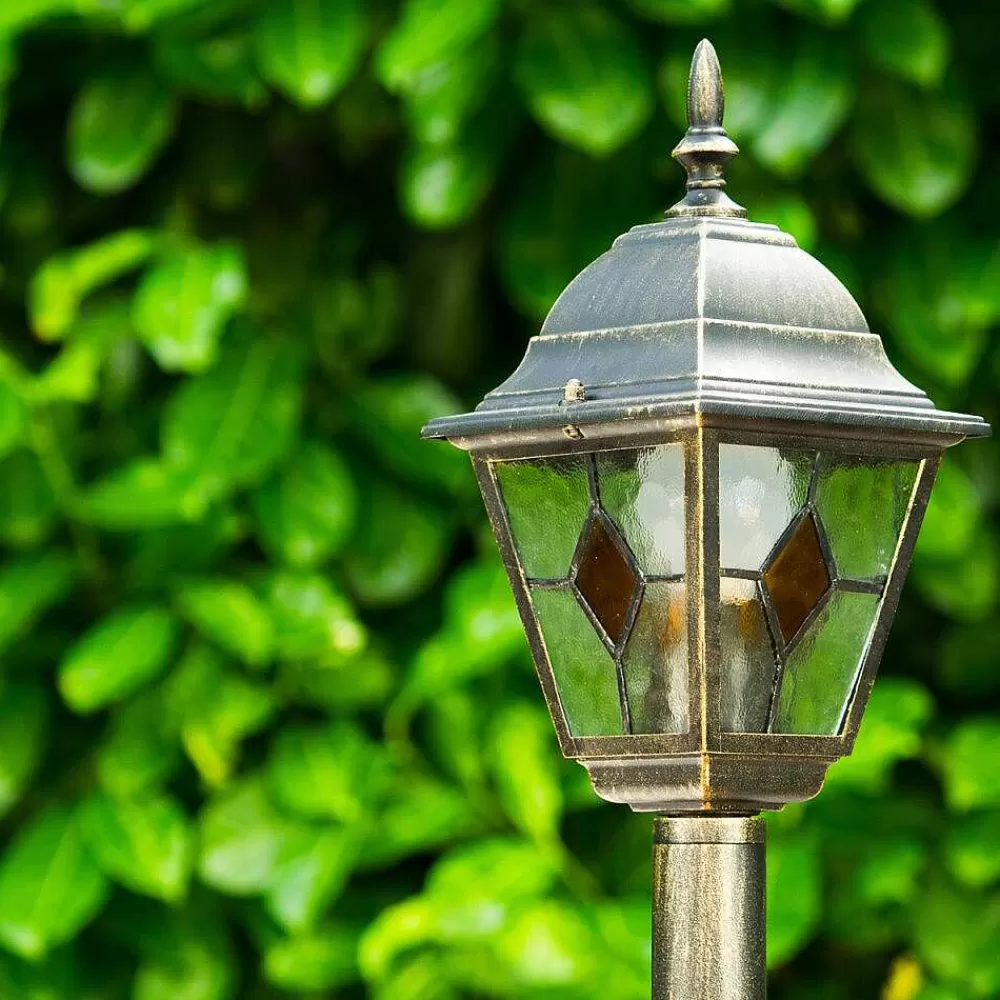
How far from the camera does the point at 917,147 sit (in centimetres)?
242

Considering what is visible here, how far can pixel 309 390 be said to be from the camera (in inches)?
102

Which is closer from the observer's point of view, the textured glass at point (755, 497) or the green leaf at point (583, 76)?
the textured glass at point (755, 497)

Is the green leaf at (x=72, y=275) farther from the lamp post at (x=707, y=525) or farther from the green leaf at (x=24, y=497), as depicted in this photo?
the lamp post at (x=707, y=525)

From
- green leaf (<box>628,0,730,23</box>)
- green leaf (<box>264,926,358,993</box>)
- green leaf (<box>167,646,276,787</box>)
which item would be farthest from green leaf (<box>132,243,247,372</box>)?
green leaf (<box>264,926,358,993</box>)

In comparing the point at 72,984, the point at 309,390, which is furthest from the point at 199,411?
the point at 72,984

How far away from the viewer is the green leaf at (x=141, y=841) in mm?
2297

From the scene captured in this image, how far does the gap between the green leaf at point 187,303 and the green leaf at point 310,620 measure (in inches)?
12.0

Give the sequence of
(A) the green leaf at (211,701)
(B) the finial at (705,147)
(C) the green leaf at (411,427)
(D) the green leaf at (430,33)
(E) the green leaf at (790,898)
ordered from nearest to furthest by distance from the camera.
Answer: (B) the finial at (705,147) → (D) the green leaf at (430,33) → (E) the green leaf at (790,898) → (A) the green leaf at (211,701) → (C) the green leaf at (411,427)

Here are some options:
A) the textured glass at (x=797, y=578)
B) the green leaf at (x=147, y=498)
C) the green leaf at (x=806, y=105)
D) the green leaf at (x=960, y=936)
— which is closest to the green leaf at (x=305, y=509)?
the green leaf at (x=147, y=498)

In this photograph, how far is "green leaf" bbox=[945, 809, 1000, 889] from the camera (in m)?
2.37

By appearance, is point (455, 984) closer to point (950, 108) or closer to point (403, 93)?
point (403, 93)

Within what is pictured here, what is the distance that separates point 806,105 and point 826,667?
4.41 ft

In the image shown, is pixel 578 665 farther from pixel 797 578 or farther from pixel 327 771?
pixel 327 771

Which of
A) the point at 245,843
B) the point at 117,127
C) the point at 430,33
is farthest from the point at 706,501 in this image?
the point at 117,127
